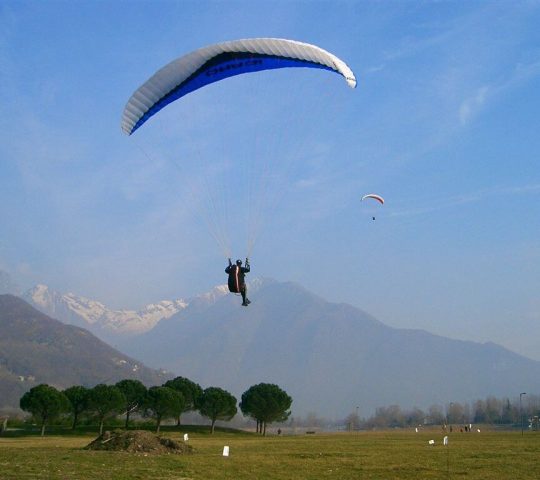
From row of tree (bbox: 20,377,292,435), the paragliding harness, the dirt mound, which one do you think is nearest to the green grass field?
the dirt mound

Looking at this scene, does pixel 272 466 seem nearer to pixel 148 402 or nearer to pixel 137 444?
pixel 137 444

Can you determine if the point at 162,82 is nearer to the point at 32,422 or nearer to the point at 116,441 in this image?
the point at 116,441

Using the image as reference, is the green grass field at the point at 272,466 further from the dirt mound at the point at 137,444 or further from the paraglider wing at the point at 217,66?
the paraglider wing at the point at 217,66

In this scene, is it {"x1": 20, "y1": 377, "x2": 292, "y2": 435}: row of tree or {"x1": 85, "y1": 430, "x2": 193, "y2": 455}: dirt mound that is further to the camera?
{"x1": 20, "y1": 377, "x2": 292, "y2": 435}: row of tree

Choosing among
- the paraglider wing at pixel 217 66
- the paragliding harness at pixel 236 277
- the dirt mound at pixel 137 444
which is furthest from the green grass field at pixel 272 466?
the paraglider wing at pixel 217 66

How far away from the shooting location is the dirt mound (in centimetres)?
3208

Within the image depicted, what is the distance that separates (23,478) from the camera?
20.6 meters

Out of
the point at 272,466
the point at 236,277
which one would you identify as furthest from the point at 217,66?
the point at 272,466

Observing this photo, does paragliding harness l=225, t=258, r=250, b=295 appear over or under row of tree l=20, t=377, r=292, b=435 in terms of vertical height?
over

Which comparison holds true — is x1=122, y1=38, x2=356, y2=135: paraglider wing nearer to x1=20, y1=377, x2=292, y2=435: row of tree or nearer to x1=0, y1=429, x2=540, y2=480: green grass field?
x1=0, y1=429, x2=540, y2=480: green grass field

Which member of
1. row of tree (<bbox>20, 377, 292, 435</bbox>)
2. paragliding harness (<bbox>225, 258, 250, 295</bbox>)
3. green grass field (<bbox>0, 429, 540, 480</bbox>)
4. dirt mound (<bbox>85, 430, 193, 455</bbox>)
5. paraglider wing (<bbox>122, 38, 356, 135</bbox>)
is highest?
paraglider wing (<bbox>122, 38, 356, 135</bbox>)

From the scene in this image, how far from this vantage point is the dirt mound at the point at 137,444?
105 ft

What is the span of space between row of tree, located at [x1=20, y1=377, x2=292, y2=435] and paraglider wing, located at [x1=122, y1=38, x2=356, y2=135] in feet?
165

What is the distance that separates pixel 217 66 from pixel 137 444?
18.7 m
